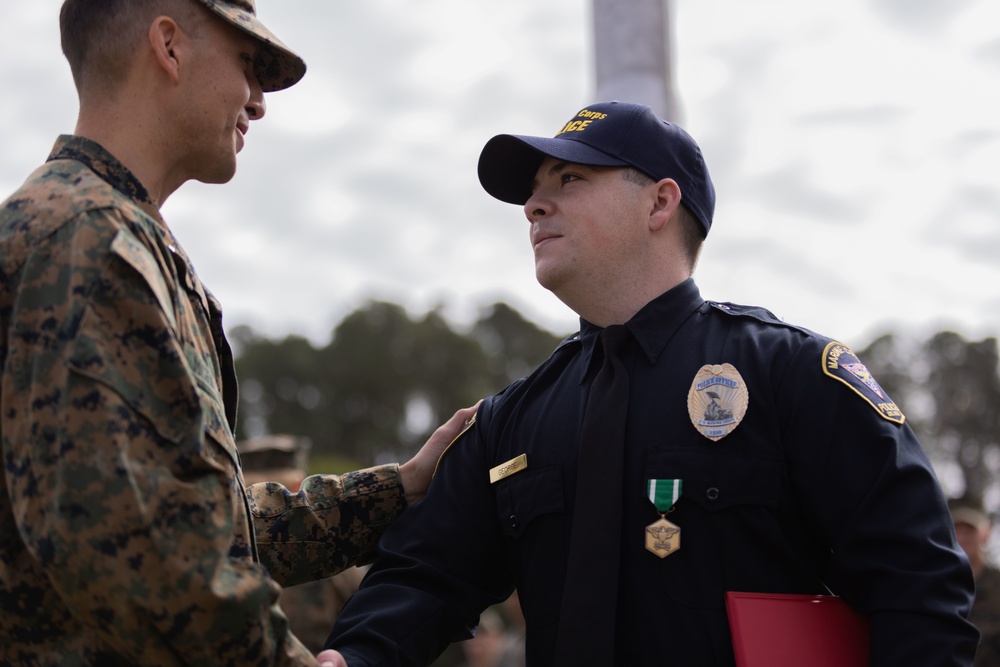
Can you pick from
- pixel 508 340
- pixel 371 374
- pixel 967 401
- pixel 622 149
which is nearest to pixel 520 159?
pixel 622 149

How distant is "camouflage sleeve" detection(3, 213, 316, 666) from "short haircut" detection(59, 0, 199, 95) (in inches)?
22.8

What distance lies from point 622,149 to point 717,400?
3.35 ft

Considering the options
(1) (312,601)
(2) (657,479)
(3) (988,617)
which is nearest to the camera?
(2) (657,479)

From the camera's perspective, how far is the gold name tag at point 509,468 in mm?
3658

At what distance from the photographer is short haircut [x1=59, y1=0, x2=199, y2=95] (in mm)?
2967

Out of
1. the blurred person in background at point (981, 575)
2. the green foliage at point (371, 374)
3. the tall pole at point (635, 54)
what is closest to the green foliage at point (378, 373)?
the green foliage at point (371, 374)

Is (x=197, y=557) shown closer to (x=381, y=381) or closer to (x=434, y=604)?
(x=434, y=604)

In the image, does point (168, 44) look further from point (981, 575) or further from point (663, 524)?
point (981, 575)

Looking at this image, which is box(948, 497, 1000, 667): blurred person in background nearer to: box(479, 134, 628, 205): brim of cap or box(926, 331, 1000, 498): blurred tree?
box(479, 134, 628, 205): brim of cap

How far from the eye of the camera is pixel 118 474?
2.36 m

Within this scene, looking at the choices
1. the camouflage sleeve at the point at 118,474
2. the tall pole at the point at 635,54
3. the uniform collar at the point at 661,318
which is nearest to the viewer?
the camouflage sleeve at the point at 118,474

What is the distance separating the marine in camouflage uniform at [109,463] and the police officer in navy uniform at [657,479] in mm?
848

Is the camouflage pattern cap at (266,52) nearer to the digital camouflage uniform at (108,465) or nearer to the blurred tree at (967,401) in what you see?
the digital camouflage uniform at (108,465)

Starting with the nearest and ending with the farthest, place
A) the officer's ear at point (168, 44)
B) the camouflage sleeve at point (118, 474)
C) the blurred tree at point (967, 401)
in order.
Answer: the camouflage sleeve at point (118, 474) < the officer's ear at point (168, 44) < the blurred tree at point (967, 401)
